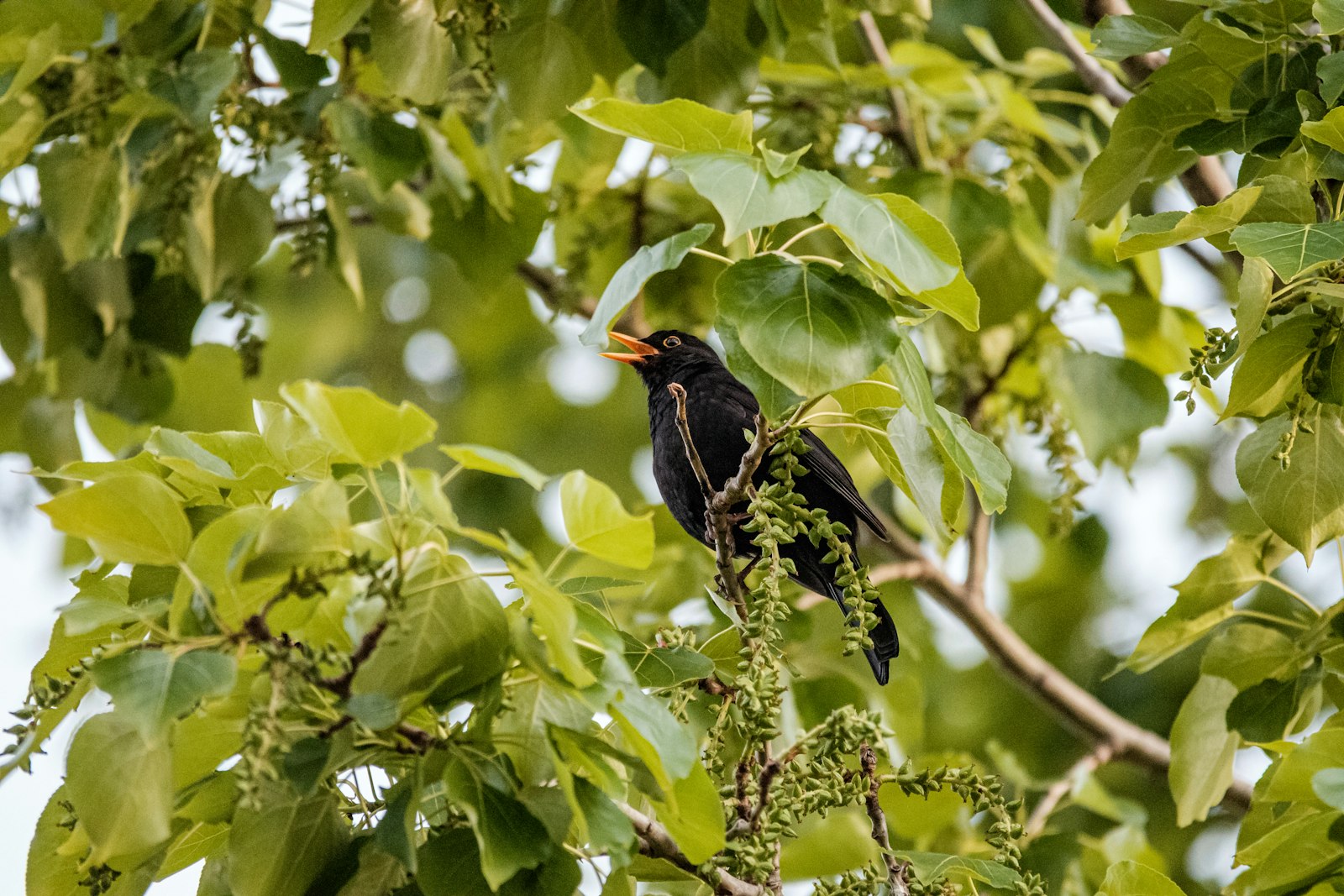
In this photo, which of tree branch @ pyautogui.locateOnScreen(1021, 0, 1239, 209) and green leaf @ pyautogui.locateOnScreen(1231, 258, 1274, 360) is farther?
tree branch @ pyautogui.locateOnScreen(1021, 0, 1239, 209)

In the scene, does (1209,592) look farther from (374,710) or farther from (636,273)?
(374,710)

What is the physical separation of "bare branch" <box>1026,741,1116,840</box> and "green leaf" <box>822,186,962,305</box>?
2.53m

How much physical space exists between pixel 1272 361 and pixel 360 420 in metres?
1.53

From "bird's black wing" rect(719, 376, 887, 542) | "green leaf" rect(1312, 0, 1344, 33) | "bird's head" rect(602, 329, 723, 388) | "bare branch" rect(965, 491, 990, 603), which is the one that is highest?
"green leaf" rect(1312, 0, 1344, 33)

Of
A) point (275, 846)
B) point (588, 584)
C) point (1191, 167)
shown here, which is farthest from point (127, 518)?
point (1191, 167)

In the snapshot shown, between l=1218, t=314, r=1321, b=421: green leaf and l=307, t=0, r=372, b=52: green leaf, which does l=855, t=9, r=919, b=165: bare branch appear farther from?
l=1218, t=314, r=1321, b=421: green leaf

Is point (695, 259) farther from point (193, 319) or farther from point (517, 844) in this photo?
point (517, 844)

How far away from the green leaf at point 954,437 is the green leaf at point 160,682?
1.00 metres

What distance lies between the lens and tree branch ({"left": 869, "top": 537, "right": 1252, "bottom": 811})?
15.2 ft

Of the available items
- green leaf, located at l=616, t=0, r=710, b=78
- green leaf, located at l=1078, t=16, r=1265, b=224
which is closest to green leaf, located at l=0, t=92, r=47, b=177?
green leaf, located at l=616, t=0, r=710, b=78

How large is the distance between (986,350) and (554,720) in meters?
3.27

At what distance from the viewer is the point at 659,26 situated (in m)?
3.26

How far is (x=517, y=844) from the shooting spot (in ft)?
6.11

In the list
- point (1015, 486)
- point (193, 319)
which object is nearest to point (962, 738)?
point (1015, 486)
